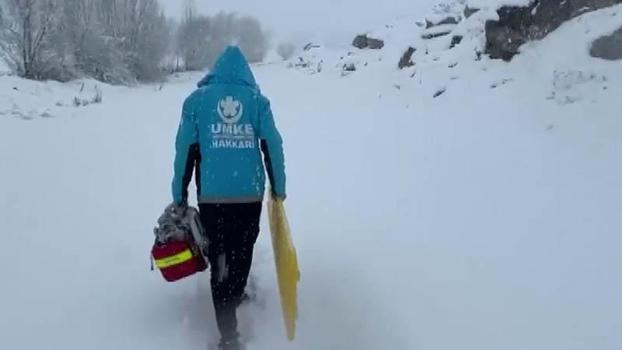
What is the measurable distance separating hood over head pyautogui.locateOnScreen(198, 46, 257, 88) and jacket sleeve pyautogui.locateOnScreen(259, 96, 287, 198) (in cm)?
18

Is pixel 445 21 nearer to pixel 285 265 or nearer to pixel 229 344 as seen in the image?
pixel 285 265

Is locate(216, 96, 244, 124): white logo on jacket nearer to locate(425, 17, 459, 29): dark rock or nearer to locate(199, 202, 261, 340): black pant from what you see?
locate(199, 202, 261, 340): black pant

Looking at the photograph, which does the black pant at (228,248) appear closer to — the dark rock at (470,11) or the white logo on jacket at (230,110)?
the white logo on jacket at (230,110)

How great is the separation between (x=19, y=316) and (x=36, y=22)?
22.4 metres

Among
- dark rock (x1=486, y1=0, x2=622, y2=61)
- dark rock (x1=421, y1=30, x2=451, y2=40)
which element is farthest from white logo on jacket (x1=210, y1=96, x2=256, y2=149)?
dark rock (x1=421, y1=30, x2=451, y2=40)

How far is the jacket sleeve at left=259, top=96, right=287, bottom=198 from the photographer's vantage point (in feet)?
10.1

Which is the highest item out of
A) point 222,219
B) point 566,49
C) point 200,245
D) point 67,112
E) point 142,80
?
point 566,49

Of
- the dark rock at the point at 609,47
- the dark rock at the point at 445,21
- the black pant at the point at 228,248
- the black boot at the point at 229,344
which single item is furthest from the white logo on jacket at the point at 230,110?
the dark rock at the point at 445,21

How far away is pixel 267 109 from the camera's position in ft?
10.2

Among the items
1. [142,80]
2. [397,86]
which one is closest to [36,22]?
[142,80]

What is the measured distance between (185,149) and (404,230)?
2.32 metres

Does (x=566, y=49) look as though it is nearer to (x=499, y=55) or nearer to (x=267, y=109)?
(x=499, y=55)

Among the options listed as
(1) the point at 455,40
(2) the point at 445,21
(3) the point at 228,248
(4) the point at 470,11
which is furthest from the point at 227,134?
(2) the point at 445,21

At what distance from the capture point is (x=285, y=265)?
3.22 meters
